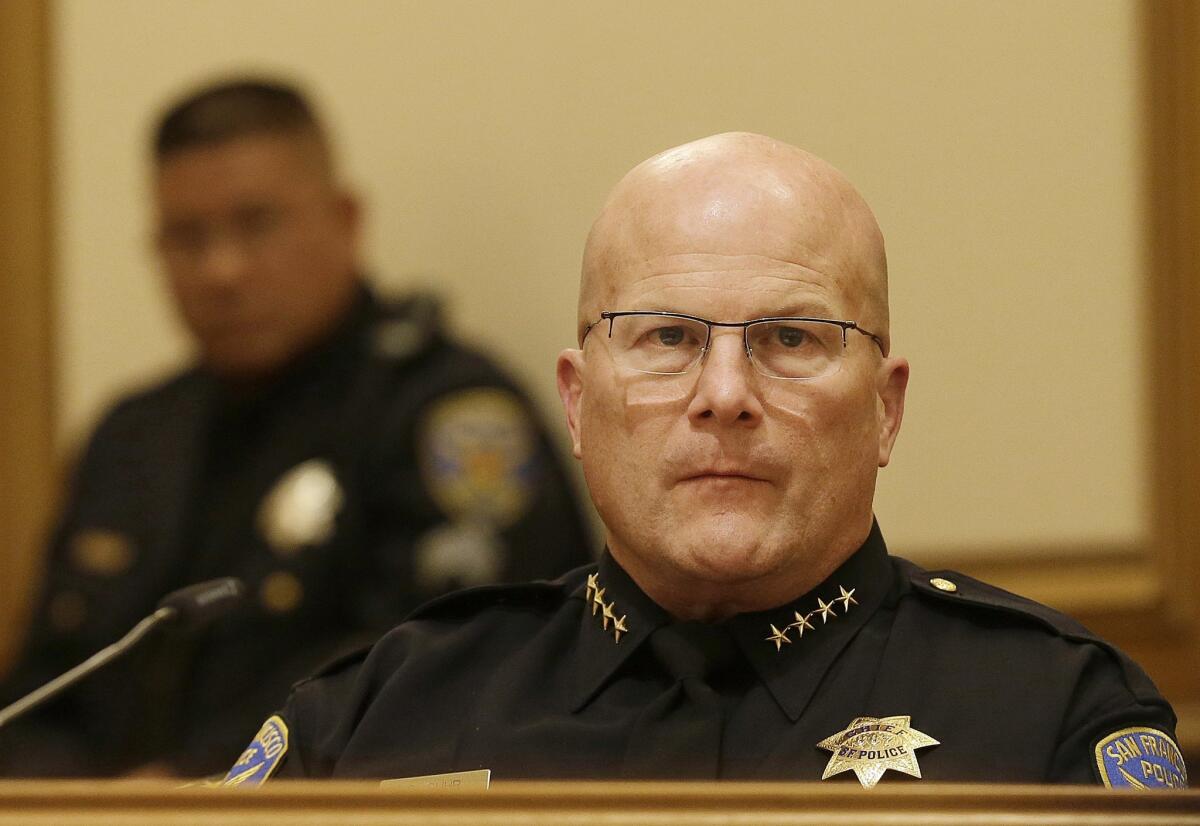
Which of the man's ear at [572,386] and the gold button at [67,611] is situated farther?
the gold button at [67,611]

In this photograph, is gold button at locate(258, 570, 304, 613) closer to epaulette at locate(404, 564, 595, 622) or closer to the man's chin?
epaulette at locate(404, 564, 595, 622)

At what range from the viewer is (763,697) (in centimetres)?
137

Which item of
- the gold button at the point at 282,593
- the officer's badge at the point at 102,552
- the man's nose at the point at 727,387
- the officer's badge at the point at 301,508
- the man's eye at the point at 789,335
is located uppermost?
the man's eye at the point at 789,335

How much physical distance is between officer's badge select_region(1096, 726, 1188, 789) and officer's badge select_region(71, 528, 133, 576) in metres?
2.12

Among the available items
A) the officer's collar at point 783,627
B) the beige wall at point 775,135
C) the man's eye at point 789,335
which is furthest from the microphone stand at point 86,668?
the beige wall at point 775,135

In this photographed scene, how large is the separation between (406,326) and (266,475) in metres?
0.39

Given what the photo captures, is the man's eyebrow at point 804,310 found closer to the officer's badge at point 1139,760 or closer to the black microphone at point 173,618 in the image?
the officer's badge at point 1139,760

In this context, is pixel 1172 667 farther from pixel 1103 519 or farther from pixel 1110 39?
pixel 1110 39

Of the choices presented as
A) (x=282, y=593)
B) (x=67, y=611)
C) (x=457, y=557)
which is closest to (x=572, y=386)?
(x=457, y=557)

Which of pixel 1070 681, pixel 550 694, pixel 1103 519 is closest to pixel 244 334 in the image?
pixel 1103 519

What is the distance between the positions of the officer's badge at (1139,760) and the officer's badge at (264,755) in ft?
2.23

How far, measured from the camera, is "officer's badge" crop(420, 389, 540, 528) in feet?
9.29

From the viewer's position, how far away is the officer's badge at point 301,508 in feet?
9.34

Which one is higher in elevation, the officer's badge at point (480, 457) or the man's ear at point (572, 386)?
the man's ear at point (572, 386)
